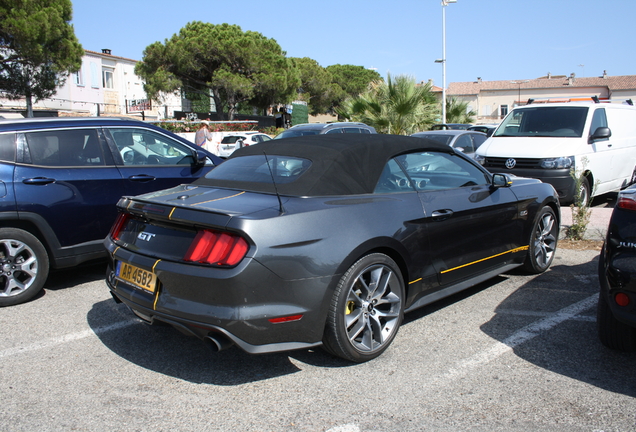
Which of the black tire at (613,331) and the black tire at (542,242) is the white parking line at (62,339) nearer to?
the black tire at (613,331)

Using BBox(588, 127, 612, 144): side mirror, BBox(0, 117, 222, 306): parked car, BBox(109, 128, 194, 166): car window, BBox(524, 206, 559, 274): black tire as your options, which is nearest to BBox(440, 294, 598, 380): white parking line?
BBox(524, 206, 559, 274): black tire

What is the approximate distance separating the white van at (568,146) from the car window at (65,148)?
21.8 ft

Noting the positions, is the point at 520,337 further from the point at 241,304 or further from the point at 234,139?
the point at 234,139

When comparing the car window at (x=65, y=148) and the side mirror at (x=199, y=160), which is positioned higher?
the car window at (x=65, y=148)

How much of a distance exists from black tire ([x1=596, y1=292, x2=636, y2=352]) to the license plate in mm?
2839

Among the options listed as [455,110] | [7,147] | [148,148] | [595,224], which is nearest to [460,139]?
[595,224]

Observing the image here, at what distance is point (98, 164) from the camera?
18.7 feet

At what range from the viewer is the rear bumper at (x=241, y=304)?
3.13 m

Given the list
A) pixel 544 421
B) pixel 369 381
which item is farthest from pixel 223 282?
pixel 544 421

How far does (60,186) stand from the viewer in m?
5.31

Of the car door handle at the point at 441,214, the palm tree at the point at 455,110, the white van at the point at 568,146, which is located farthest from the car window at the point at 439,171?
the palm tree at the point at 455,110

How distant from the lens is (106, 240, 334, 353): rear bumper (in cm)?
313

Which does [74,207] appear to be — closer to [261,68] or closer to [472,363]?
[472,363]

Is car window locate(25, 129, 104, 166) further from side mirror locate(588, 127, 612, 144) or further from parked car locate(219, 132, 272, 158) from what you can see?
parked car locate(219, 132, 272, 158)
